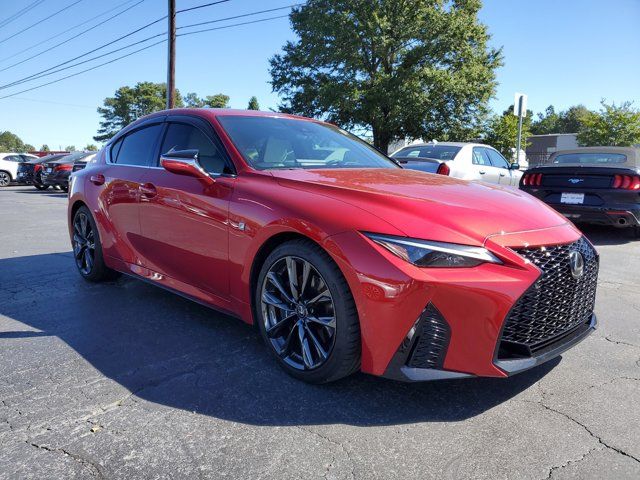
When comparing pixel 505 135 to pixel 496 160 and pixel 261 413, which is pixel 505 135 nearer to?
pixel 496 160

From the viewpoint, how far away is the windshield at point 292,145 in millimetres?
3365

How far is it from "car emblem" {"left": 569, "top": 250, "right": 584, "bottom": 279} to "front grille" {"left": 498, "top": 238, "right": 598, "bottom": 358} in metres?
0.02

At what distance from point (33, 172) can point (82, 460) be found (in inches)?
836

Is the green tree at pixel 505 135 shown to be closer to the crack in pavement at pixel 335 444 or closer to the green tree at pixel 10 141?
the crack in pavement at pixel 335 444

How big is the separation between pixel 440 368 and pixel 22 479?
5.83 ft

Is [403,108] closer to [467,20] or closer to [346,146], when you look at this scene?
[467,20]

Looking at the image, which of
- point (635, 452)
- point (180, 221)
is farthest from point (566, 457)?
point (180, 221)

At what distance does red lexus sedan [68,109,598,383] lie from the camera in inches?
88.2

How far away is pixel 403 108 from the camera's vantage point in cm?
2781

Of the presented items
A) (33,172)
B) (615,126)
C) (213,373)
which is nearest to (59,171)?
(33,172)

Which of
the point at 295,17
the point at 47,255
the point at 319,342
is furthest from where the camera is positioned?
the point at 295,17

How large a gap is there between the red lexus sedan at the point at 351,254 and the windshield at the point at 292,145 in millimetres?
15

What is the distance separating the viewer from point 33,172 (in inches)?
789

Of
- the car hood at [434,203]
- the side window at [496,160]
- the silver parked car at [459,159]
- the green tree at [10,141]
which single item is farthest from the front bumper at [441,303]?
the green tree at [10,141]
